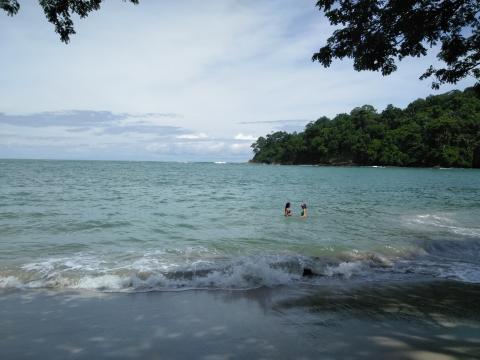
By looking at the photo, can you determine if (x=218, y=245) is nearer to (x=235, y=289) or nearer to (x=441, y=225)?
(x=235, y=289)

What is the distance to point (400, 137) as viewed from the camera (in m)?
120

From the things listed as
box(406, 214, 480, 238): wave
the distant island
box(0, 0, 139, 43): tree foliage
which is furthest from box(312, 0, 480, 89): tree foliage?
the distant island

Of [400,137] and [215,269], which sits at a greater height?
[400,137]

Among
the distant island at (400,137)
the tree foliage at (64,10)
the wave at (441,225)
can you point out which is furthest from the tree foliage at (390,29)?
the distant island at (400,137)

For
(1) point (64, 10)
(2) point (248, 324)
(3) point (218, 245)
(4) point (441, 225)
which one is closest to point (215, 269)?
(3) point (218, 245)

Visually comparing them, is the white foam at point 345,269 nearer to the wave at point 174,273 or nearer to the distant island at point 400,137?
the wave at point 174,273

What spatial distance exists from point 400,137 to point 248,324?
127 m

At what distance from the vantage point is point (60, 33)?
6.03 metres

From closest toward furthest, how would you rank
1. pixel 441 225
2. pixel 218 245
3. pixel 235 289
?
1. pixel 235 289
2. pixel 218 245
3. pixel 441 225

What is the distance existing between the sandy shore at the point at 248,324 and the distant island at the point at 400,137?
111 meters

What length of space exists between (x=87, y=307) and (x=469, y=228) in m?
16.1

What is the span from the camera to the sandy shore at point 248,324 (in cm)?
468

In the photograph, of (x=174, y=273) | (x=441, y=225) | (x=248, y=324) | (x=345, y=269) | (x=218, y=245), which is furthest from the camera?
(x=441, y=225)

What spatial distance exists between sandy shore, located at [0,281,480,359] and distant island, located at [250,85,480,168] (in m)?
111
